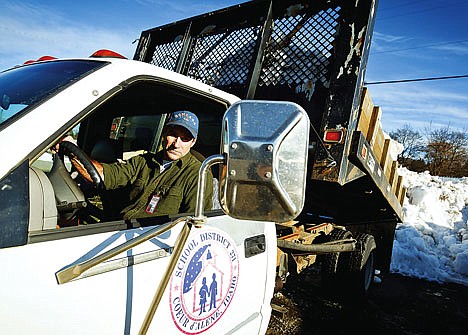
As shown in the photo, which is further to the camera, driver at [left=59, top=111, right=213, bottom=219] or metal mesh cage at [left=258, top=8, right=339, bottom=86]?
metal mesh cage at [left=258, top=8, right=339, bottom=86]

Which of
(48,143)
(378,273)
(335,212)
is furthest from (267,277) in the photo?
(378,273)

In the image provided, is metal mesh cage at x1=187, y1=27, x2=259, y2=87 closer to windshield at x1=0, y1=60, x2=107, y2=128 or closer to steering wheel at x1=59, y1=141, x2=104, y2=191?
steering wheel at x1=59, y1=141, x2=104, y2=191

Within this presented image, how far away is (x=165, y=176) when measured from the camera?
2.04 m

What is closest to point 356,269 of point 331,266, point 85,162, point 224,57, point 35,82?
point 331,266

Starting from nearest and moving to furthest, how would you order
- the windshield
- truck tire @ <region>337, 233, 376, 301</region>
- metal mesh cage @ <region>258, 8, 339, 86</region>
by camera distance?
the windshield → metal mesh cage @ <region>258, 8, 339, 86</region> → truck tire @ <region>337, 233, 376, 301</region>

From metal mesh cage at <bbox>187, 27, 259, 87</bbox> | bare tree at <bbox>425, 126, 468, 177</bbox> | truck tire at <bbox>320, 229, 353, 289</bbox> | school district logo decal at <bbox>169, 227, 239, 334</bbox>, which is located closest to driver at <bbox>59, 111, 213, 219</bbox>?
school district logo decal at <bbox>169, 227, 239, 334</bbox>

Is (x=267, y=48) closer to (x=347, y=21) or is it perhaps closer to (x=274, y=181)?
(x=347, y=21)

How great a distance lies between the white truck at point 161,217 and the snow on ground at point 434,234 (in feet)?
13.4

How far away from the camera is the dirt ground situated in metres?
3.95

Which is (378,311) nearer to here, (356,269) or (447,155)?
(356,269)

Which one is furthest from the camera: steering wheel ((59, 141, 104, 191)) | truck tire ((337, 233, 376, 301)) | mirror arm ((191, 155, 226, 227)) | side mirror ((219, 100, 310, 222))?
truck tire ((337, 233, 376, 301))

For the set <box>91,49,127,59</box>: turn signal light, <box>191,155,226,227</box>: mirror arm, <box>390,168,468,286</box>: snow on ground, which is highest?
<box>91,49,127,59</box>: turn signal light

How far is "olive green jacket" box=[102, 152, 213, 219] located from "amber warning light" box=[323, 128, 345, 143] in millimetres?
1247

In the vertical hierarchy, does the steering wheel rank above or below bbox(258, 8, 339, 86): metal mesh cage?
below
